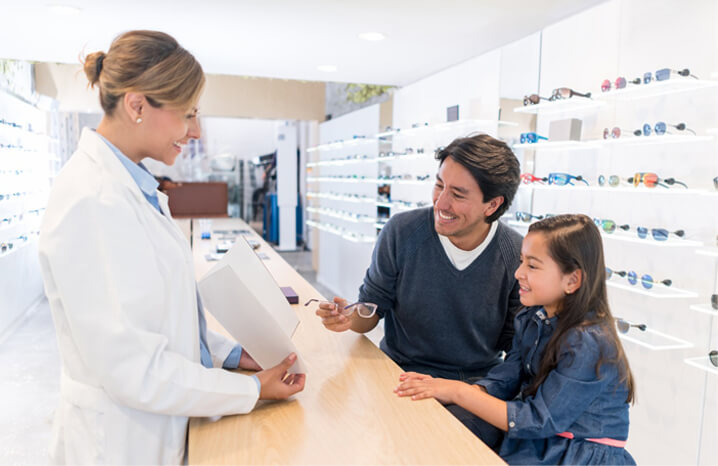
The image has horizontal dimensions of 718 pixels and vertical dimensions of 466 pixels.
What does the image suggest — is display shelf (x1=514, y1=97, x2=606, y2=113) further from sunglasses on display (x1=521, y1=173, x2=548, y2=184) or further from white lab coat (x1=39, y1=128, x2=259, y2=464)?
white lab coat (x1=39, y1=128, x2=259, y2=464)

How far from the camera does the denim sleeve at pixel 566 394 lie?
1.30 meters

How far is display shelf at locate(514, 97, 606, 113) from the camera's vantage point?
3.07 metres

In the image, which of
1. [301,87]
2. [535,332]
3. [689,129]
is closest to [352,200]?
[301,87]

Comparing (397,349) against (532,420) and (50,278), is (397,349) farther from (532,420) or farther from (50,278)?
(50,278)

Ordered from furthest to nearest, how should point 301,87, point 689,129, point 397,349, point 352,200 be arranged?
point 301,87
point 352,200
point 689,129
point 397,349

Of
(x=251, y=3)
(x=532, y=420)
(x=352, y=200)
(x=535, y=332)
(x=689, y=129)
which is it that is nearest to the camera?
(x=532, y=420)

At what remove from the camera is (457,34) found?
383cm

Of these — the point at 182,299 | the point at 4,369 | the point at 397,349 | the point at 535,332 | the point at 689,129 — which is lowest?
the point at 4,369

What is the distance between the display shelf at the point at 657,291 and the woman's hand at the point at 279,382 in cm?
202

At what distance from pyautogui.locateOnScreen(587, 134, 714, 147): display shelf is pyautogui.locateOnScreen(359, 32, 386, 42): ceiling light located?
1766 mm

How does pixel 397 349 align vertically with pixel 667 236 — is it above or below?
below

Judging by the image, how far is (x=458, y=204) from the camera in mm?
1764

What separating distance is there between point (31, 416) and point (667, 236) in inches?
149

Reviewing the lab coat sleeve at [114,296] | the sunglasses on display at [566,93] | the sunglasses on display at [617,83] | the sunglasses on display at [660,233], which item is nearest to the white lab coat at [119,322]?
the lab coat sleeve at [114,296]
